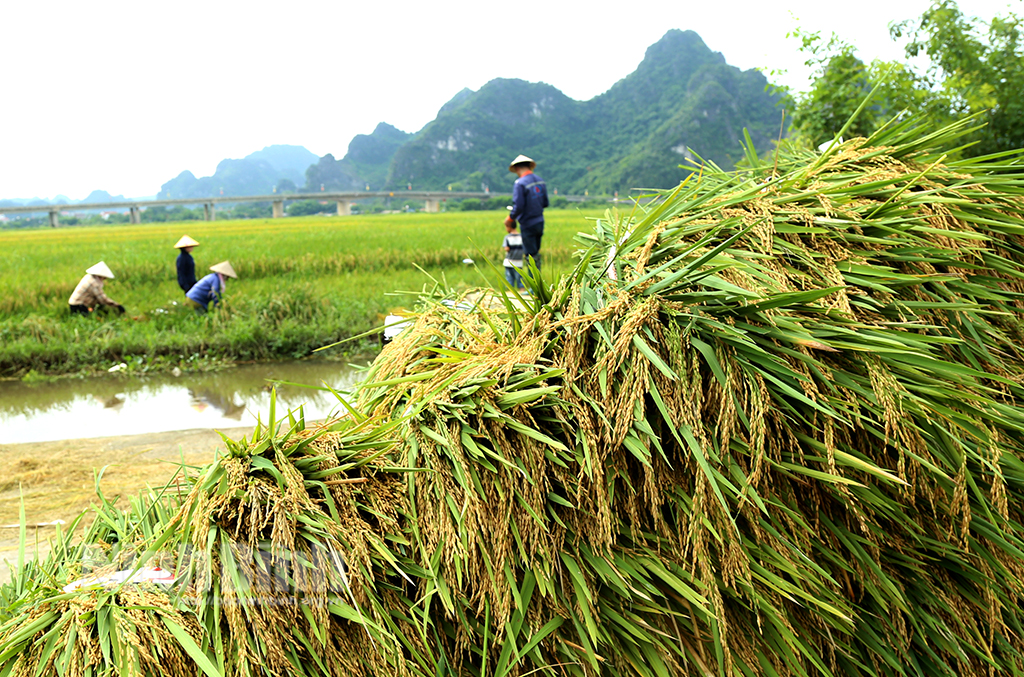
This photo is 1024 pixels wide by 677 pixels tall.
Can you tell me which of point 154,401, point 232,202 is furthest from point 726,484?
point 232,202

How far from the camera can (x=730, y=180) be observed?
193 centimetres

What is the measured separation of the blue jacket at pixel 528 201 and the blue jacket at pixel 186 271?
5.18m

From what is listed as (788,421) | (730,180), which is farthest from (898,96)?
(788,421)

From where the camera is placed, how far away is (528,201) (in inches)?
299

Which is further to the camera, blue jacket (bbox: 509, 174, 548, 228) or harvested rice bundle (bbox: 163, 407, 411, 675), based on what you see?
blue jacket (bbox: 509, 174, 548, 228)

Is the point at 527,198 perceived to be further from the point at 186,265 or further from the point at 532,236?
the point at 186,265

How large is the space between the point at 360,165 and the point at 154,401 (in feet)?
375

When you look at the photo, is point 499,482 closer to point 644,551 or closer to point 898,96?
point 644,551

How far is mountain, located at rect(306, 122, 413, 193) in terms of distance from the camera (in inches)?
4158

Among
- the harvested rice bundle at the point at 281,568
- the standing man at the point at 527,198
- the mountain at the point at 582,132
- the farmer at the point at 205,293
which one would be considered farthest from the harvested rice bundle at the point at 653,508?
the mountain at the point at 582,132

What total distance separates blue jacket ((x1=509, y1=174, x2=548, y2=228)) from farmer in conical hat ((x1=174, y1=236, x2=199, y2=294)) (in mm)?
5106

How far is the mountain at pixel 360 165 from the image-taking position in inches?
4158

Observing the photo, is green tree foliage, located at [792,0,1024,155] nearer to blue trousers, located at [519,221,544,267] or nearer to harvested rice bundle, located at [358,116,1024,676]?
blue trousers, located at [519,221,544,267]

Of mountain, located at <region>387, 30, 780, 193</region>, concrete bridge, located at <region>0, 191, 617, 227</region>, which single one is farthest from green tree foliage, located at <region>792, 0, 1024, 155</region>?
mountain, located at <region>387, 30, 780, 193</region>
